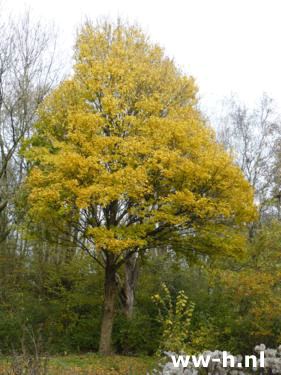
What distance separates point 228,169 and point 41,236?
5.55m

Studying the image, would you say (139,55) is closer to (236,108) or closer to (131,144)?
(131,144)

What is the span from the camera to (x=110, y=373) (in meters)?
10.8

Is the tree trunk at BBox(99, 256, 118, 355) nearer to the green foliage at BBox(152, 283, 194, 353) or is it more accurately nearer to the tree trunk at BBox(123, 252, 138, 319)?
the tree trunk at BBox(123, 252, 138, 319)

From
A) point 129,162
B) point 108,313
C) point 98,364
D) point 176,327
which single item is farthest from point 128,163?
point 98,364

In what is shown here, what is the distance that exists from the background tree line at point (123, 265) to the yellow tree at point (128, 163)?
8 cm

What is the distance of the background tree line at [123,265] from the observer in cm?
1144

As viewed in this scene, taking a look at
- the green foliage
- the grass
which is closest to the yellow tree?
the grass

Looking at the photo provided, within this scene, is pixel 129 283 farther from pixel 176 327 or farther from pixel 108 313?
pixel 176 327

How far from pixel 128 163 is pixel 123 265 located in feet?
18.2

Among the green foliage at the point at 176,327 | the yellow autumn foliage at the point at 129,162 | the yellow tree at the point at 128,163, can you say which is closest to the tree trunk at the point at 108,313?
the yellow tree at the point at 128,163

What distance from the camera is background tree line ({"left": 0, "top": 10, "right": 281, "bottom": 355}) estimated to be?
37.5 feet

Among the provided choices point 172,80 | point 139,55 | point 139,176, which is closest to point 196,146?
point 139,176

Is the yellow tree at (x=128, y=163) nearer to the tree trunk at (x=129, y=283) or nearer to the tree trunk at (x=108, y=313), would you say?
the tree trunk at (x=108, y=313)

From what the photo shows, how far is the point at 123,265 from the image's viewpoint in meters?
16.2
